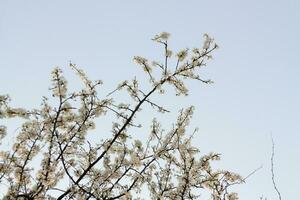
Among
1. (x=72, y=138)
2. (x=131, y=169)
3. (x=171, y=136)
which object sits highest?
(x=171, y=136)

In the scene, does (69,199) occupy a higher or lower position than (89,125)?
lower

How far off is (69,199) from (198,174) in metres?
2.02

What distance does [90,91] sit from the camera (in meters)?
6.50

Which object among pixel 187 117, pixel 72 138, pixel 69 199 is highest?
pixel 187 117

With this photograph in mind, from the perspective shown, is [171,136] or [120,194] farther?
[171,136]

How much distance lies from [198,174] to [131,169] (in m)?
1.09

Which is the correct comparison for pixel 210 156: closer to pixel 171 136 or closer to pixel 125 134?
pixel 171 136

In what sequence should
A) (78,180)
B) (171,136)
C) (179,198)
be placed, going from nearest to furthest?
A: (78,180) < (179,198) < (171,136)

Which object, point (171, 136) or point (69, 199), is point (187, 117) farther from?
point (69, 199)

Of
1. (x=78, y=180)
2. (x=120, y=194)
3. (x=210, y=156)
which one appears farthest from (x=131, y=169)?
(x=210, y=156)

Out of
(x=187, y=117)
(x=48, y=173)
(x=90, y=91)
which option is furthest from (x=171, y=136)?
(x=48, y=173)

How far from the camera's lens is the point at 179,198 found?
6.37 metres

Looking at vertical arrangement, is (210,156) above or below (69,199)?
above

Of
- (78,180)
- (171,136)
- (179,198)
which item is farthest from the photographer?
(171,136)
